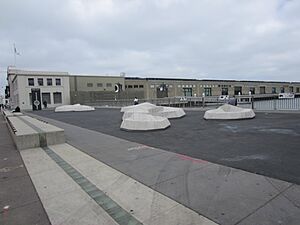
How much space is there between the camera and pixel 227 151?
6242 mm

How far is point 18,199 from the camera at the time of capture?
3844 mm

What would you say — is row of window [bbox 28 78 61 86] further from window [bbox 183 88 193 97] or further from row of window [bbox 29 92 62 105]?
window [bbox 183 88 193 97]

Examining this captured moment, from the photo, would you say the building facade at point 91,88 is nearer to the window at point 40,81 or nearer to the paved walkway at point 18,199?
the window at point 40,81

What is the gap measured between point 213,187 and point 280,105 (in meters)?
16.7

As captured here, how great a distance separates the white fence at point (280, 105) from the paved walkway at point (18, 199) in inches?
691

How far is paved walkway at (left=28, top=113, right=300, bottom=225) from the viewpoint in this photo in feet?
9.91

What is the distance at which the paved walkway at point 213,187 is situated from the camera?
9.91 ft

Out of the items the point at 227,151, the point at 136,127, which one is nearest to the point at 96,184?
the point at 227,151

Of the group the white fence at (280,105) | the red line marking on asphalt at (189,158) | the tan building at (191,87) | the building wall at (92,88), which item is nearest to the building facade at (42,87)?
the building wall at (92,88)

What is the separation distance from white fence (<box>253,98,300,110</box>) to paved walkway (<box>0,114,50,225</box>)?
17559mm

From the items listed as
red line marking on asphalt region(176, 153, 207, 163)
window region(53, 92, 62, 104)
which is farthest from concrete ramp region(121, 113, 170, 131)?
window region(53, 92, 62, 104)

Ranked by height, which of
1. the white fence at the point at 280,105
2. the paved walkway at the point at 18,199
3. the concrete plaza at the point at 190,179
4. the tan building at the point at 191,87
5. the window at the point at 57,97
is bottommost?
the paved walkway at the point at 18,199

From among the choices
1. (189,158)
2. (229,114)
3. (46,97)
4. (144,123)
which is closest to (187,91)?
(46,97)

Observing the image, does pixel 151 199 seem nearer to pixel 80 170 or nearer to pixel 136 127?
pixel 80 170
